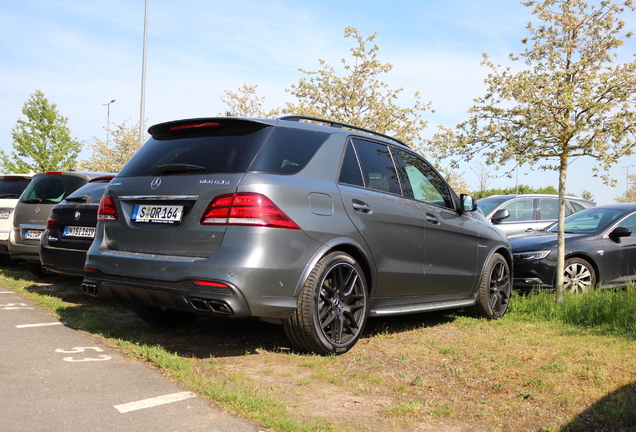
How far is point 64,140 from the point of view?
41125mm

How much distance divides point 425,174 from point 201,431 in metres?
4.10

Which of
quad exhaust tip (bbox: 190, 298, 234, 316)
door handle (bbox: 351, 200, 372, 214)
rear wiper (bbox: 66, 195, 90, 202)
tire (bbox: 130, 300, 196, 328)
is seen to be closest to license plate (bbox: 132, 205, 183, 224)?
quad exhaust tip (bbox: 190, 298, 234, 316)

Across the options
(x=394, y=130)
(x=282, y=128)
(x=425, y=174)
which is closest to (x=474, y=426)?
(x=282, y=128)

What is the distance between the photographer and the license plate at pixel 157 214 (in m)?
4.59

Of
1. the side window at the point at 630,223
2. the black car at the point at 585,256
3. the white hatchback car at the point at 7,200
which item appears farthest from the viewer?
the white hatchback car at the point at 7,200

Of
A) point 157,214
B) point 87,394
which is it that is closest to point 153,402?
point 87,394

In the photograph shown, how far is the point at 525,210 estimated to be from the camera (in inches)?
537

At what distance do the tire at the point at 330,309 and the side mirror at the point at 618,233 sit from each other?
5.23m

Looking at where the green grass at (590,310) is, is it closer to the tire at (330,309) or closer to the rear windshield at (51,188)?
the tire at (330,309)

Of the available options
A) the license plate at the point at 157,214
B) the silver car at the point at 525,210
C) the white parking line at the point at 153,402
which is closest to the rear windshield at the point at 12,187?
the license plate at the point at 157,214

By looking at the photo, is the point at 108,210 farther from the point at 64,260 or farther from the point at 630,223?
the point at 630,223

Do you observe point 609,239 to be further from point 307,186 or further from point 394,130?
point 394,130

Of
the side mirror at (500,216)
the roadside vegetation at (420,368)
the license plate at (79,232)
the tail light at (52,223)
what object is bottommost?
the roadside vegetation at (420,368)

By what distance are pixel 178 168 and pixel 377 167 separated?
1885 mm
